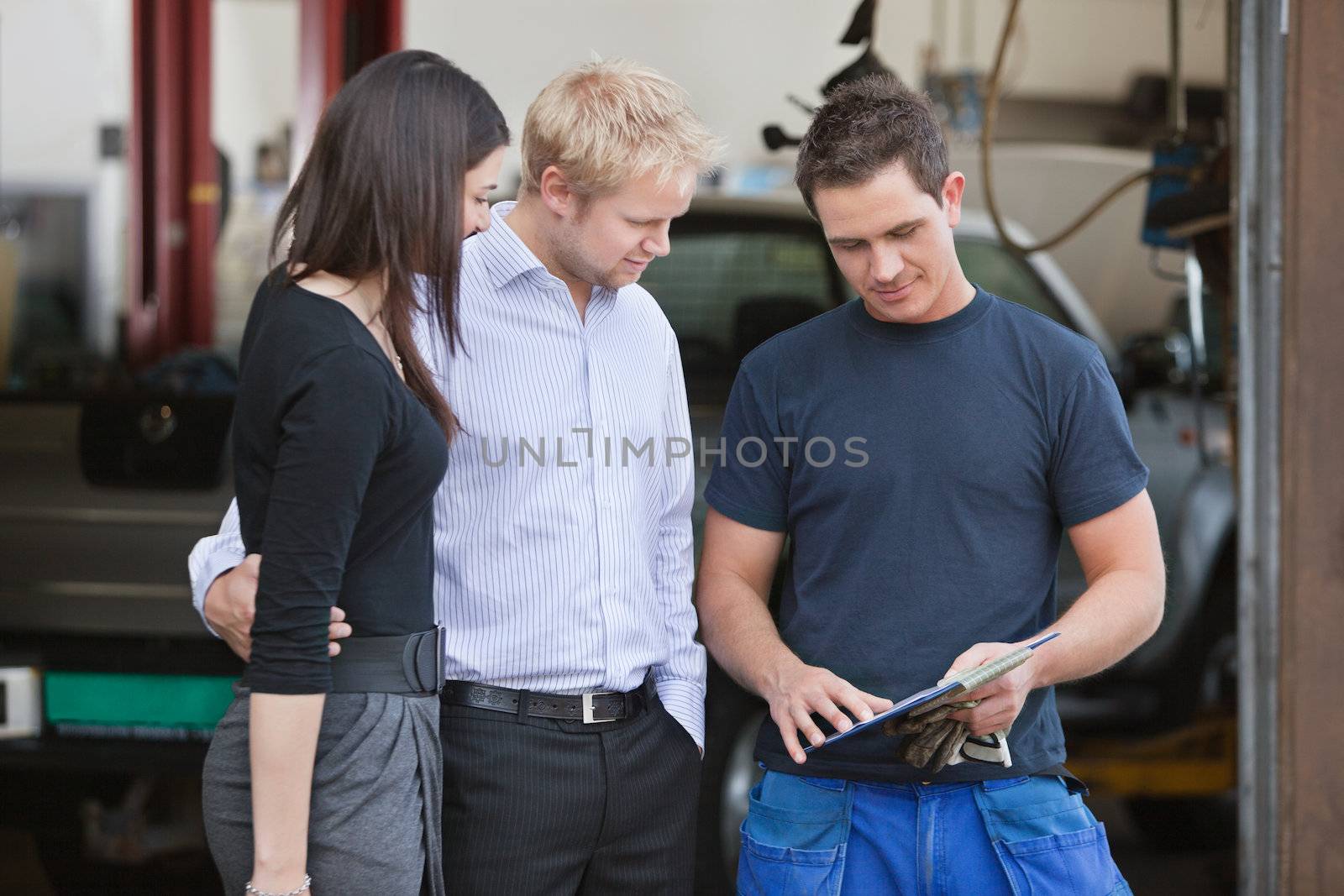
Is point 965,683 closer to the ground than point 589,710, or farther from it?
farther from it

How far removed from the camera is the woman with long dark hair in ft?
4.59

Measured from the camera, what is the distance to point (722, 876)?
3258 millimetres

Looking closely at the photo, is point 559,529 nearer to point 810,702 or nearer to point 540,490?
point 540,490

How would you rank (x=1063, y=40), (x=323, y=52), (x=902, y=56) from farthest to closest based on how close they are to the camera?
(x=1063, y=40) < (x=902, y=56) < (x=323, y=52)

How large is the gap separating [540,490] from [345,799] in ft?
1.44

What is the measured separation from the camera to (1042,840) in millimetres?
1667

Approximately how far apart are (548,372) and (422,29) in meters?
2.56

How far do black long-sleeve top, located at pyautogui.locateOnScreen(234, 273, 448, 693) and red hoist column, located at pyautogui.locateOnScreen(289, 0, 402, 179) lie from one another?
255cm

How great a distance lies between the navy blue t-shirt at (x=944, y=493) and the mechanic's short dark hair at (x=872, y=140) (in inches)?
7.6

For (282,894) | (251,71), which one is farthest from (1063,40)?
(282,894)

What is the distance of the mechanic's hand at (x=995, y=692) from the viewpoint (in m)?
1.54

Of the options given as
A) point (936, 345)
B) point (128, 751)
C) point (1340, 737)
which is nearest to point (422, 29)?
point (128, 751)

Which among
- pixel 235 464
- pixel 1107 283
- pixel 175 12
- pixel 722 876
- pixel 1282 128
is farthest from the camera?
pixel 1107 283

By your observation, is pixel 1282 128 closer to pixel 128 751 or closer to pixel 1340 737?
pixel 1340 737
